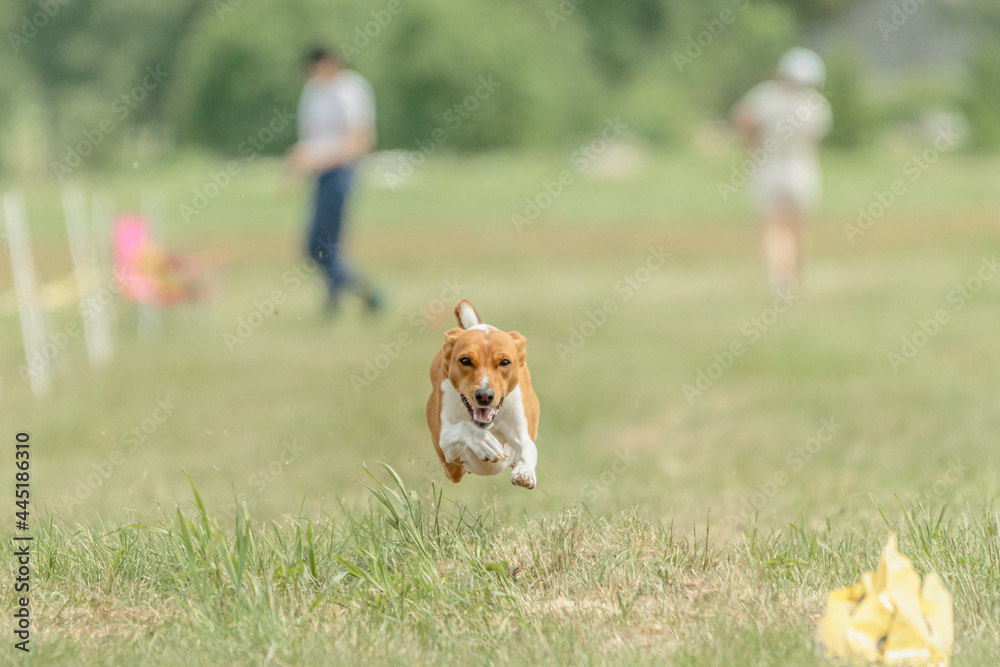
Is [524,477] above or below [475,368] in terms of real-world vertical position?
below

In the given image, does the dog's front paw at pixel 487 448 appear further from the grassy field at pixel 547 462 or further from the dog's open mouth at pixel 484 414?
the grassy field at pixel 547 462

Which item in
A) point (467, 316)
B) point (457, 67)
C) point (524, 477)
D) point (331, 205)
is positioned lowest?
point (524, 477)

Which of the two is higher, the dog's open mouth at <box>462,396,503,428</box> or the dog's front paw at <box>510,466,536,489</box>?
the dog's open mouth at <box>462,396,503,428</box>

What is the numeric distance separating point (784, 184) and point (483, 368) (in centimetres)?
1236

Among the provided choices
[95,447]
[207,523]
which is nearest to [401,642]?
[207,523]

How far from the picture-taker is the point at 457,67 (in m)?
46.6

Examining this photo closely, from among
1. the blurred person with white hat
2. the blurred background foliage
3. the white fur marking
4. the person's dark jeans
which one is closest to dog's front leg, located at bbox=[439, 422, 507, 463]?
the white fur marking

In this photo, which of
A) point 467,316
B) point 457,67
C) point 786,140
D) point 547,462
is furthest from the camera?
point 457,67

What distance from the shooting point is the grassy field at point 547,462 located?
4.19 meters

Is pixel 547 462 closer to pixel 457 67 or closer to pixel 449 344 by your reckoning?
pixel 449 344

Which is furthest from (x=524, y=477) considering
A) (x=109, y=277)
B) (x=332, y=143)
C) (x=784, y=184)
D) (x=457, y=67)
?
(x=457, y=67)

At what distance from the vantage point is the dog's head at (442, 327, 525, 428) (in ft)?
10.9

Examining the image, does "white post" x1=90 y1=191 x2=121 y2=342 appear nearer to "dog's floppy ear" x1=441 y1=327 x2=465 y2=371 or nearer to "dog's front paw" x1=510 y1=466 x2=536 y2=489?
"dog's floppy ear" x1=441 y1=327 x2=465 y2=371

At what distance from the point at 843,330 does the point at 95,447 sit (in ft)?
23.5
